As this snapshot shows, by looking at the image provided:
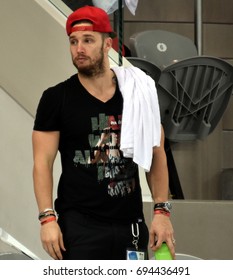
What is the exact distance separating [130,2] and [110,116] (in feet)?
6.14

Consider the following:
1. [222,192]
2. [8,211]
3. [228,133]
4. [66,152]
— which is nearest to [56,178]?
[8,211]

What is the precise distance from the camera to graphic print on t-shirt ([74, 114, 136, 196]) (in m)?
2.43

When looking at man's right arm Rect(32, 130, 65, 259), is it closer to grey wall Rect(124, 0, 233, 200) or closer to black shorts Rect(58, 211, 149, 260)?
black shorts Rect(58, 211, 149, 260)

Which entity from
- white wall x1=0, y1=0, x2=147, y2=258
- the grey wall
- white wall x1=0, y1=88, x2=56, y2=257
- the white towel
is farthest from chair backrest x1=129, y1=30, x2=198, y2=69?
the white towel

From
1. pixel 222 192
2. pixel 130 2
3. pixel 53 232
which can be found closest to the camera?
pixel 53 232

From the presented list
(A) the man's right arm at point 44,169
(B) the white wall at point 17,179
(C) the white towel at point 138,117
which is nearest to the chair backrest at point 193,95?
(B) the white wall at point 17,179

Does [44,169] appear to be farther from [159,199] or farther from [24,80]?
[24,80]

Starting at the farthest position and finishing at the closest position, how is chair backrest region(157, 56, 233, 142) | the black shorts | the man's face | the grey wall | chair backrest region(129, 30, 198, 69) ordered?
the grey wall < chair backrest region(129, 30, 198, 69) < chair backrest region(157, 56, 233, 142) < the man's face < the black shorts

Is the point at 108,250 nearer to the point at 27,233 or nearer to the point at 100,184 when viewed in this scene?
the point at 100,184

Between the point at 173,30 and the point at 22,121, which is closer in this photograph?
the point at 22,121

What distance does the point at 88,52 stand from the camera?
2488 millimetres

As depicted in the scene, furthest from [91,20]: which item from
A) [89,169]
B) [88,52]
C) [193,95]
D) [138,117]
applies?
[193,95]

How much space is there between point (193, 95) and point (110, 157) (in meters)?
2.14

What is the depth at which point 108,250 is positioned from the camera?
239 centimetres
